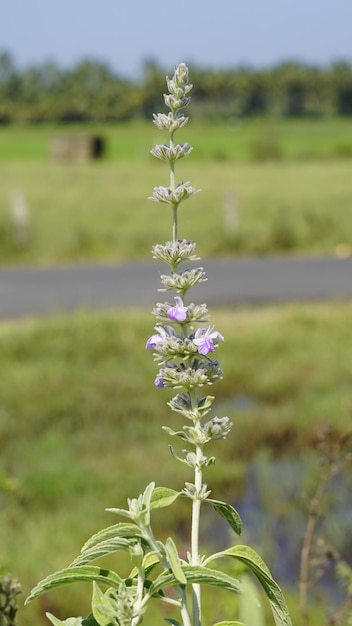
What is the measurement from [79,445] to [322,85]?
123 meters

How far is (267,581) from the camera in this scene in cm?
109

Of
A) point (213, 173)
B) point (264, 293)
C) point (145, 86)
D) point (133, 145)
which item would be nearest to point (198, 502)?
point (264, 293)

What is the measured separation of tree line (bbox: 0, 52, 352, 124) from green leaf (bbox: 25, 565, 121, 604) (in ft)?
329

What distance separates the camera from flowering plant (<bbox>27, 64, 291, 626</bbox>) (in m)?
1.05

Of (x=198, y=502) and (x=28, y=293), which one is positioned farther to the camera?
(x=28, y=293)

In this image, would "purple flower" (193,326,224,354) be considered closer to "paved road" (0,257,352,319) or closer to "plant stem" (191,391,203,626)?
"plant stem" (191,391,203,626)

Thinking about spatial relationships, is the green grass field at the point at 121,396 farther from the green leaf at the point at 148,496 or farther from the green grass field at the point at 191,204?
the green leaf at the point at 148,496

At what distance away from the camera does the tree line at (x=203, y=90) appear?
10412 cm

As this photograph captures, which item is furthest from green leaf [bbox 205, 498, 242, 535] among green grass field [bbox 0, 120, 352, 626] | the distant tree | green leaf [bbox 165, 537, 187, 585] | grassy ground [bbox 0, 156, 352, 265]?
the distant tree

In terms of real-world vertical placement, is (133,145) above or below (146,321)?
above

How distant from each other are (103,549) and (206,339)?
0.83ft

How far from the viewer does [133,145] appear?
61094 millimetres

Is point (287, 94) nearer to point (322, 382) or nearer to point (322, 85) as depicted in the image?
point (322, 85)

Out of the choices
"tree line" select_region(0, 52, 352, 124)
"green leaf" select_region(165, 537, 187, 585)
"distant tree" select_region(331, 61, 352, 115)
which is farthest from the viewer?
"distant tree" select_region(331, 61, 352, 115)
